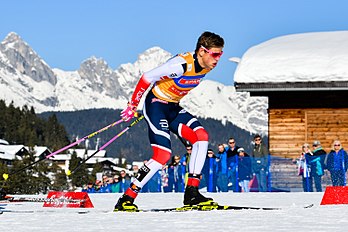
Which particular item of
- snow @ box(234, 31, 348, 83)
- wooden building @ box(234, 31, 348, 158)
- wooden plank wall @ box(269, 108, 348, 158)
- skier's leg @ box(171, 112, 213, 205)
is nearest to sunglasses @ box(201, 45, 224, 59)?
skier's leg @ box(171, 112, 213, 205)

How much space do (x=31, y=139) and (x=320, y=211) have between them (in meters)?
144

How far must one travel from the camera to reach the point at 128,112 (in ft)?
26.7

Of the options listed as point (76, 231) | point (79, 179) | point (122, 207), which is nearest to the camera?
point (76, 231)

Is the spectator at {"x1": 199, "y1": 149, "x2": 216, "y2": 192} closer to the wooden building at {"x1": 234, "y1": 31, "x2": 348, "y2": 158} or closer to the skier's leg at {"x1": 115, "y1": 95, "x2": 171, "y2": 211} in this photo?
the wooden building at {"x1": 234, "y1": 31, "x2": 348, "y2": 158}

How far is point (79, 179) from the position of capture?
396 ft

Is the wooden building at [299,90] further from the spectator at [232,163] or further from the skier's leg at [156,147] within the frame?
the skier's leg at [156,147]

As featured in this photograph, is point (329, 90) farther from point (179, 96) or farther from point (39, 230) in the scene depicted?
point (39, 230)

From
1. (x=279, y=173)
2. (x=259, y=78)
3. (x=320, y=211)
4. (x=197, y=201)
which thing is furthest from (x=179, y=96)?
(x=259, y=78)

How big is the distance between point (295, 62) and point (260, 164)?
7.43 m

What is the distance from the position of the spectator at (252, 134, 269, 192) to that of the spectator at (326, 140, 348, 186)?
200cm

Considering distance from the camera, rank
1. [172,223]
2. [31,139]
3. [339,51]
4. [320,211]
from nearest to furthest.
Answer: [172,223], [320,211], [339,51], [31,139]

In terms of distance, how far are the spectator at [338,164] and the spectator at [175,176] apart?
3.66 metres

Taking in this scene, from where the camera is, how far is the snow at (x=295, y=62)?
23906mm

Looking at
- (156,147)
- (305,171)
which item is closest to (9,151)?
(305,171)
